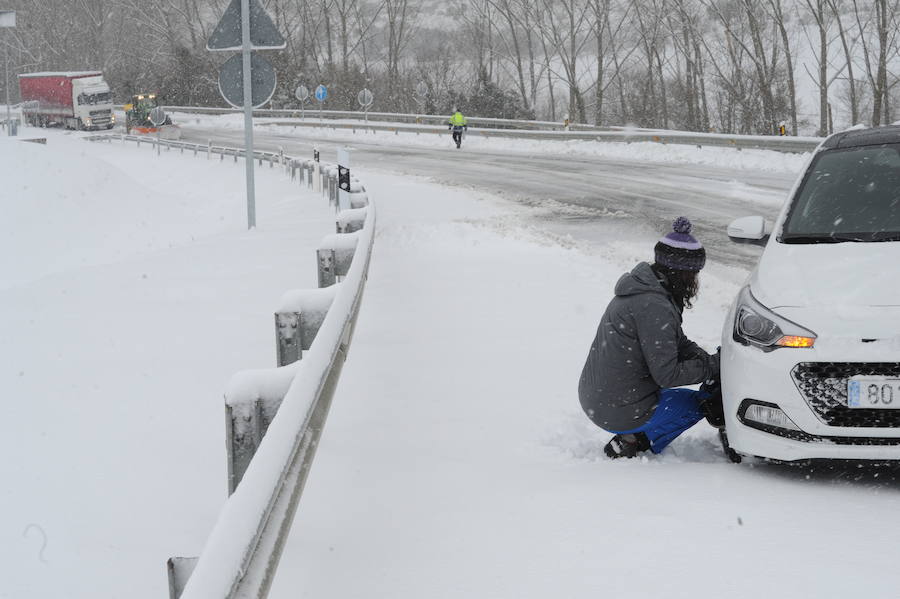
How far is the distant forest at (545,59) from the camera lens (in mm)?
44750

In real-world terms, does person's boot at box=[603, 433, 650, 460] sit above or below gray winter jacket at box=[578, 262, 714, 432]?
below

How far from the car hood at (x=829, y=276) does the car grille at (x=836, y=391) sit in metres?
0.26

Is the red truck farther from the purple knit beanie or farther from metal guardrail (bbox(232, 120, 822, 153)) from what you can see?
the purple knit beanie

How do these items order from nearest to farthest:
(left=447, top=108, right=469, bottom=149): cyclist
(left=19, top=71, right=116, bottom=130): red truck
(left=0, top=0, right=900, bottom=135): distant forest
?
(left=447, top=108, right=469, bottom=149): cyclist < (left=0, top=0, right=900, bottom=135): distant forest < (left=19, top=71, right=116, bottom=130): red truck

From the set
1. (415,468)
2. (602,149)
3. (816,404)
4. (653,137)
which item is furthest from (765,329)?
(602,149)

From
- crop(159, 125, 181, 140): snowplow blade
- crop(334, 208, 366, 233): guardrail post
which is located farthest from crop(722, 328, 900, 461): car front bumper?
crop(159, 125, 181, 140): snowplow blade

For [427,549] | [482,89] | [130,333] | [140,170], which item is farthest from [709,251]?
[482,89]

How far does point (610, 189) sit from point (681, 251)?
14587 millimetres

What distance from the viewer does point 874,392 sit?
161 inches

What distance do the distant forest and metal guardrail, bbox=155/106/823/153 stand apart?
5.40 m

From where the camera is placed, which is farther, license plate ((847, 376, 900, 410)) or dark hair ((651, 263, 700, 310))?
dark hair ((651, 263, 700, 310))

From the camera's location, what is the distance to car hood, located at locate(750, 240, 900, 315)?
4.29 metres

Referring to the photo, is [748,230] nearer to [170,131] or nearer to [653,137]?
[653,137]

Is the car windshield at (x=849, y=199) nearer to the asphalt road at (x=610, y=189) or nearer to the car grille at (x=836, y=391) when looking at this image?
the car grille at (x=836, y=391)
